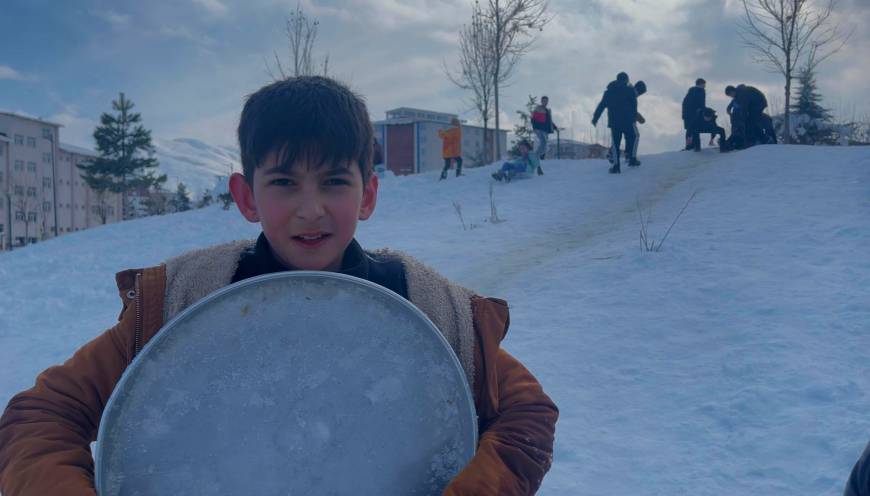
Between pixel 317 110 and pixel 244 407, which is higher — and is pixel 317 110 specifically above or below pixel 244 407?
above

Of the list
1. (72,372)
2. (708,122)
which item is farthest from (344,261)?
(708,122)

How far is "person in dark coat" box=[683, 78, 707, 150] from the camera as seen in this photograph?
51.5 ft

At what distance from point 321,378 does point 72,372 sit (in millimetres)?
533

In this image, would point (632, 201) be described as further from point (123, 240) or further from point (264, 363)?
point (264, 363)

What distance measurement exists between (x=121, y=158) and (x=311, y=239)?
49670 millimetres

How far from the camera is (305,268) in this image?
5.08 ft

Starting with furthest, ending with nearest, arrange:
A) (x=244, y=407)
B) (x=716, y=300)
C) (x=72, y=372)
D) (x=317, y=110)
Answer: (x=716, y=300), (x=317, y=110), (x=72, y=372), (x=244, y=407)

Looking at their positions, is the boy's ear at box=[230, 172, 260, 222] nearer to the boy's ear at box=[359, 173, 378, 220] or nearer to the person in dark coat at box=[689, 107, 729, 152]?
the boy's ear at box=[359, 173, 378, 220]

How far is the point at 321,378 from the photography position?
1240mm

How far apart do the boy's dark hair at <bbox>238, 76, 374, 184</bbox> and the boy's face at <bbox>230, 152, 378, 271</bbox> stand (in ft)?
0.08

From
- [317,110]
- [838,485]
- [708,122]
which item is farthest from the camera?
[708,122]

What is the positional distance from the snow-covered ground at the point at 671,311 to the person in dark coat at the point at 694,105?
3.67 metres

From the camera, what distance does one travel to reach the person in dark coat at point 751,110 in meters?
15.0

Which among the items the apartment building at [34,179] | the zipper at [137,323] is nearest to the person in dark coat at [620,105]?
the zipper at [137,323]
